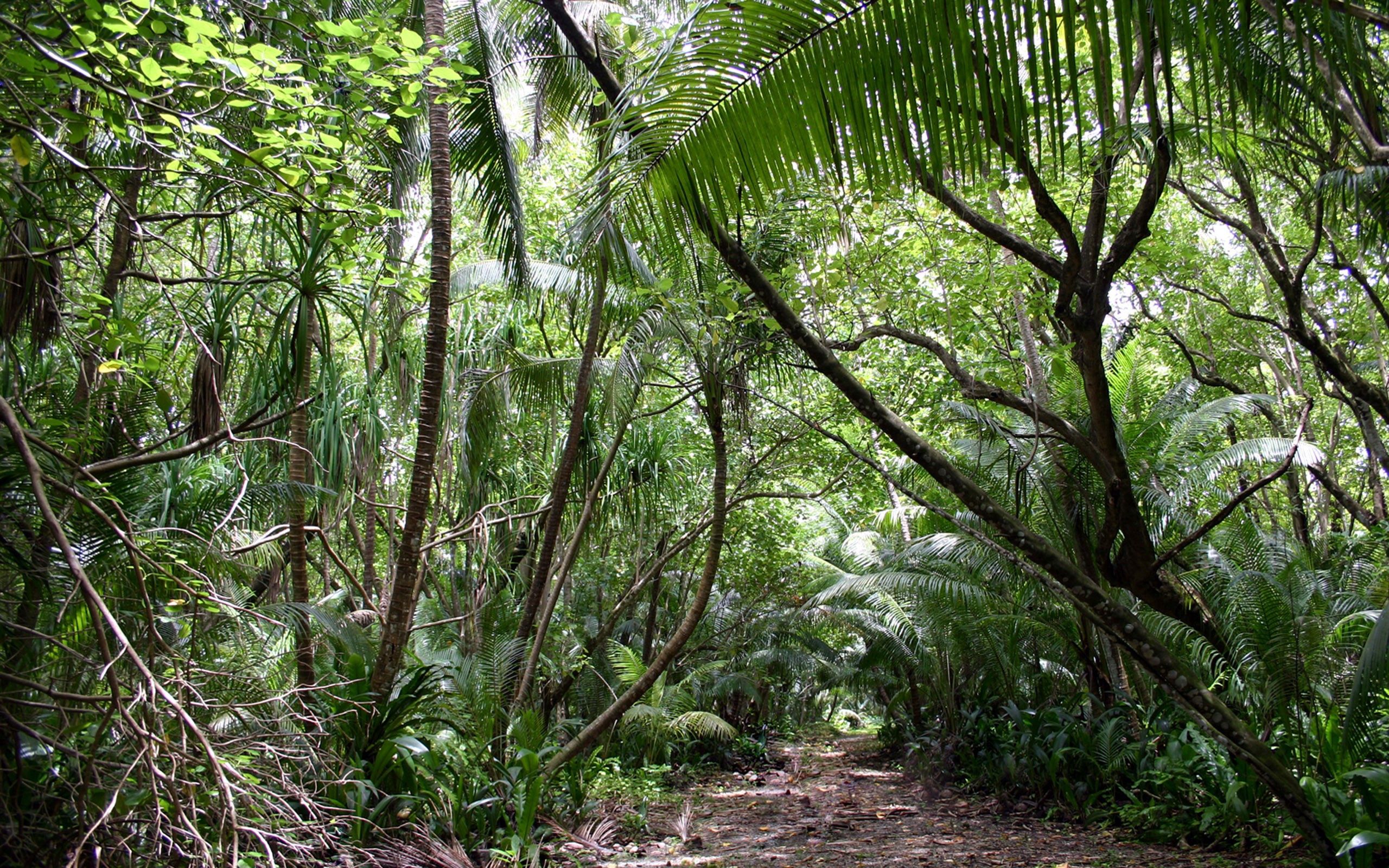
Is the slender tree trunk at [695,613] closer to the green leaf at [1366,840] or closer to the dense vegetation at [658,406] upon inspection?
the dense vegetation at [658,406]

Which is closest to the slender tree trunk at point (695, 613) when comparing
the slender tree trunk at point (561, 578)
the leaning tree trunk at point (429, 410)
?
the slender tree trunk at point (561, 578)

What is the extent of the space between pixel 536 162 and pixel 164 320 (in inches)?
231

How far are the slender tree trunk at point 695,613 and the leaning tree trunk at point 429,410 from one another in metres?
1.87

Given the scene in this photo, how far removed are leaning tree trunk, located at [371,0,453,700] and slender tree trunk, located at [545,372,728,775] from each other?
187 centimetres

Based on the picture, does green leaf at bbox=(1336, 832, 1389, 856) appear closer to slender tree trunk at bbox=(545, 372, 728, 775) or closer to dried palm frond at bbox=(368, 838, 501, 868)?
slender tree trunk at bbox=(545, 372, 728, 775)

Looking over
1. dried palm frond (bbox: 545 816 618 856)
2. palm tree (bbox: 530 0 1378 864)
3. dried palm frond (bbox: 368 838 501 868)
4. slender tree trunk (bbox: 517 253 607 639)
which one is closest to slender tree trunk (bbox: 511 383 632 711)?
slender tree trunk (bbox: 517 253 607 639)

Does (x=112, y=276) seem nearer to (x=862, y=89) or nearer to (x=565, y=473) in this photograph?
(x=862, y=89)

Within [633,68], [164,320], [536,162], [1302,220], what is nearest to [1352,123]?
[633,68]

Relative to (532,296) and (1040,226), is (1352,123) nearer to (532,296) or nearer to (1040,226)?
(1040,226)

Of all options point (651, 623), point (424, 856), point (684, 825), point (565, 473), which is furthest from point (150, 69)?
point (651, 623)

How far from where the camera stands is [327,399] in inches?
224

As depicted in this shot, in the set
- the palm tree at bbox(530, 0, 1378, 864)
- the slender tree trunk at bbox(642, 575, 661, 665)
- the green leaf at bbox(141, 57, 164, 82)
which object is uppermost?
the green leaf at bbox(141, 57, 164, 82)

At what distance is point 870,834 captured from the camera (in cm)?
748

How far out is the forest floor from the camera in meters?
6.11
